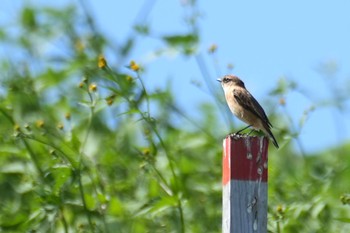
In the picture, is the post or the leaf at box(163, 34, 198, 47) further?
the leaf at box(163, 34, 198, 47)

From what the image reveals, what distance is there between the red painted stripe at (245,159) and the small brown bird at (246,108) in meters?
1.79

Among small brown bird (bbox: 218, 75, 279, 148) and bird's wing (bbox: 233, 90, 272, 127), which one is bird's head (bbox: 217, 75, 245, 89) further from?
bird's wing (bbox: 233, 90, 272, 127)

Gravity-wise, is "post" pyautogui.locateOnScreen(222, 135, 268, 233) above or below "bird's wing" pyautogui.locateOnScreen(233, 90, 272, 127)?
below

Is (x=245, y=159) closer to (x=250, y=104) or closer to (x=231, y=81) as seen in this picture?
(x=250, y=104)

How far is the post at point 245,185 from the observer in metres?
5.85

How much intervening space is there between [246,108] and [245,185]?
7.29 ft

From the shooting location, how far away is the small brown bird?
7934 mm

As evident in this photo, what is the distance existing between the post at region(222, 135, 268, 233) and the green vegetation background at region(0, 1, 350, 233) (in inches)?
60.8

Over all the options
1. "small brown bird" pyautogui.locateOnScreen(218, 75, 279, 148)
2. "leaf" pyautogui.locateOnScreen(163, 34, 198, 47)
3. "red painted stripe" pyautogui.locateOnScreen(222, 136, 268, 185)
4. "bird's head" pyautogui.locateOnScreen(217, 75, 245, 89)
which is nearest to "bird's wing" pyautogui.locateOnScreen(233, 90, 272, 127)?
"small brown bird" pyautogui.locateOnScreen(218, 75, 279, 148)

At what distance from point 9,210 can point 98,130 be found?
34.4 inches

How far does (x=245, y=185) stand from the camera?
588 cm

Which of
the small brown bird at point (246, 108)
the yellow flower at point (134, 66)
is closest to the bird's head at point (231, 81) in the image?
the small brown bird at point (246, 108)

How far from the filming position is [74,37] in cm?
1048

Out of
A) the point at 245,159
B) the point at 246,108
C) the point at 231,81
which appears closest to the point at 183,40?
the point at 231,81
